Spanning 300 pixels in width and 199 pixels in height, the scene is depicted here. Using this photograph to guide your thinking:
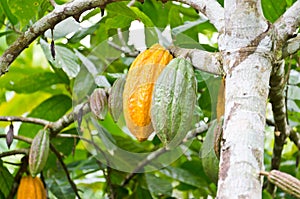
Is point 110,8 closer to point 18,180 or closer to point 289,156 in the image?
point 18,180

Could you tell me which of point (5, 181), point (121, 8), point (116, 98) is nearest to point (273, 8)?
point (121, 8)

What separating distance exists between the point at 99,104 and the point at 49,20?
0.28 metres

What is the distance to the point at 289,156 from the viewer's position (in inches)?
84.2

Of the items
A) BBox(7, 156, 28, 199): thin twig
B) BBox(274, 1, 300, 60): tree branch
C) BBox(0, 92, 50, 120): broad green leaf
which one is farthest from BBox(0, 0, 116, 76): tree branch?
BBox(0, 92, 50, 120): broad green leaf

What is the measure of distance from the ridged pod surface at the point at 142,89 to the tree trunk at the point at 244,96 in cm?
19

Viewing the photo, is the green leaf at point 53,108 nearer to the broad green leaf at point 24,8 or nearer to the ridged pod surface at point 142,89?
the broad green leaf at point 24,8

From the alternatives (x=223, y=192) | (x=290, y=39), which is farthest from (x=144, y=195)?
(x=223, y=192)

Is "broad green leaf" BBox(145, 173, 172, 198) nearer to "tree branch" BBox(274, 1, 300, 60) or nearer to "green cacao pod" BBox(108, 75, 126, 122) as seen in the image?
"green cacao pod" BBox(108, 75, 126, 122)

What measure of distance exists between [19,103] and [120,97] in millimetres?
1176

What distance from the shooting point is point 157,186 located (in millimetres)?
1773

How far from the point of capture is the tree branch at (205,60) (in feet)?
2.88

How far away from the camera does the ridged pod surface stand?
1.01 metres

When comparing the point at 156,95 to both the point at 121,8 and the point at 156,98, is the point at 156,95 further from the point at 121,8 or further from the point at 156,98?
the point at 121,8

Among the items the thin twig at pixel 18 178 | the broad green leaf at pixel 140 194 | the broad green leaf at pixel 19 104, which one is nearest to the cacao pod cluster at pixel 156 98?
the thin twig at pixel 18 178
